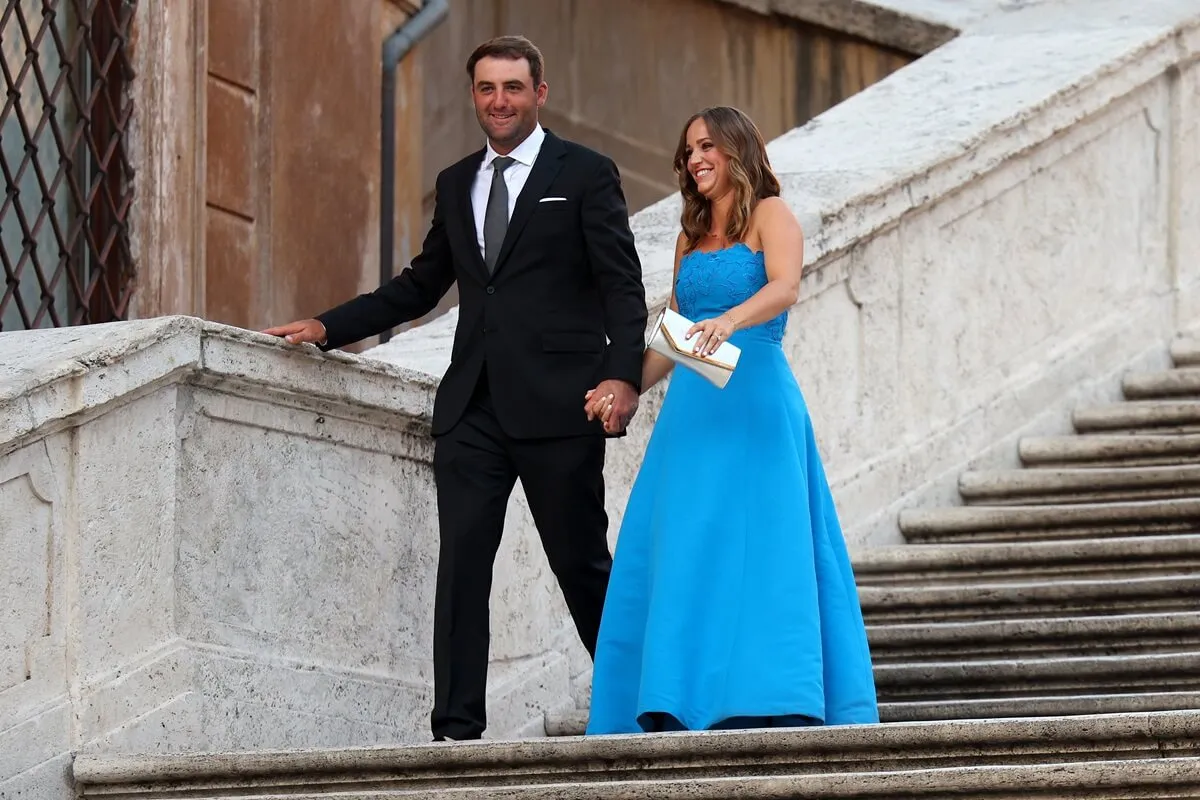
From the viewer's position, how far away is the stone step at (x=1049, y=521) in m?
7.19

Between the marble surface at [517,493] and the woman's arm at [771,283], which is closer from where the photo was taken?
the marble surface at [517,493]

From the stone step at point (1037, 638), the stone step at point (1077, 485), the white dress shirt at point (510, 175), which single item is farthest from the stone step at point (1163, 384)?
the white dress shirt at point (510, 175)

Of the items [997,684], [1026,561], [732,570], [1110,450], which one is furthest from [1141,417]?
[732,570]

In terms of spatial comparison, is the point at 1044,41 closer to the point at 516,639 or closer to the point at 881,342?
the point at 881,342

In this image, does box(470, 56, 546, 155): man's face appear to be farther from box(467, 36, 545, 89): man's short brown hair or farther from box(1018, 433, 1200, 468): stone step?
box(1018, 433, 1200, 468): stone step

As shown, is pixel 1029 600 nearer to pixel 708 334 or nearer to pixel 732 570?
pixel 732 570

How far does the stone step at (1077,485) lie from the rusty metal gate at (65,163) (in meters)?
3.00

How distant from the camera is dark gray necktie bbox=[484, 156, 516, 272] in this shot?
5625 mm

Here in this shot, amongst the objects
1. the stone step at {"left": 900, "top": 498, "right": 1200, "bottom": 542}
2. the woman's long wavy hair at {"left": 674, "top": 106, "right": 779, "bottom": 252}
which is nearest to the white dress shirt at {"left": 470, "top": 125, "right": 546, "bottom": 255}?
the woman's long wavy hair at {"left": 674, "top": 106, "right": 779, "bottom": 252}

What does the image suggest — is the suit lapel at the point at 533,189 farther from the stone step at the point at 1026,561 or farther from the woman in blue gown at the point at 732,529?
the stone step at the point at 1026,561

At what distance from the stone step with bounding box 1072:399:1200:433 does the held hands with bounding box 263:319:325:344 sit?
11.4ft

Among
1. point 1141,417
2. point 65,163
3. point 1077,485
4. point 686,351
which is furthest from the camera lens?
point 65,163

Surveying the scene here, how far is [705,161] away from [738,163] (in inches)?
3.1

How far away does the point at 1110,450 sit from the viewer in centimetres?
797
